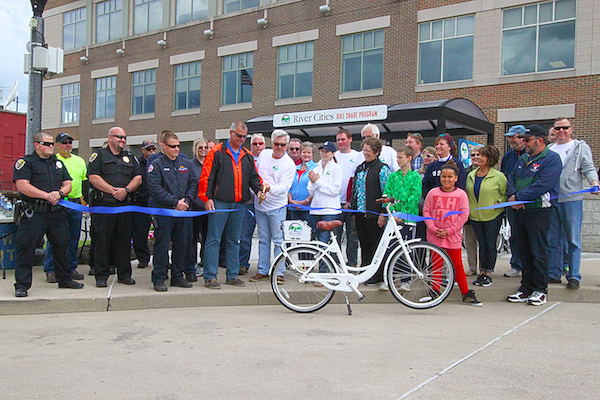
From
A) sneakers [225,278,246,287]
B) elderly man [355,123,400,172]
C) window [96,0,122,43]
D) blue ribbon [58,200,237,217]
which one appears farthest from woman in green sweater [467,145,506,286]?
window [96,0,122,43]

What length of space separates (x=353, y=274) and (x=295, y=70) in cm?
1719

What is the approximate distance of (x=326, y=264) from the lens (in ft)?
20.0

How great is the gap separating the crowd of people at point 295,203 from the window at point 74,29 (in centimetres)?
2665

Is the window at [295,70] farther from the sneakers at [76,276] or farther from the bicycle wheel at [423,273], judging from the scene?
the bicycle wheel at [423,273]

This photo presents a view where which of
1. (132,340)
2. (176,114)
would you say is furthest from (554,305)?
(176,114)

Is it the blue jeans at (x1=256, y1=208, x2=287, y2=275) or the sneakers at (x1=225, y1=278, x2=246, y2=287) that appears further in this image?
the blue jeans at (x1=256, y1=208, x2=287, y2=275)

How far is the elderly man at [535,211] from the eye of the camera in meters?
6.41

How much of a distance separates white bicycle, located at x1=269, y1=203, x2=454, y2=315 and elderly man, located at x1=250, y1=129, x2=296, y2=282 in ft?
3.53

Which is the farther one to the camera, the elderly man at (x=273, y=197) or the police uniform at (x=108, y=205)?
the elderly man at (x=273, y=197)

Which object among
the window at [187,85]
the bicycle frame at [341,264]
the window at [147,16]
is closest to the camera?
the bicycle frame at [341,264]

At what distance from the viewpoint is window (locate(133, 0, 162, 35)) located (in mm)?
26978

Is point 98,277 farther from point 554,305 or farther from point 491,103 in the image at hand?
point 491,103

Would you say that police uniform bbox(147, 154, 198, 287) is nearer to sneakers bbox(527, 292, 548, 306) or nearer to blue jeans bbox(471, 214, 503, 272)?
blue jeans bbox(471, 214, 503, 272)

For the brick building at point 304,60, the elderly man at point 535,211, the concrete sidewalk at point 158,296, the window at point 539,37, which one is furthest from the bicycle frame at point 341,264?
the window at point 539,37
